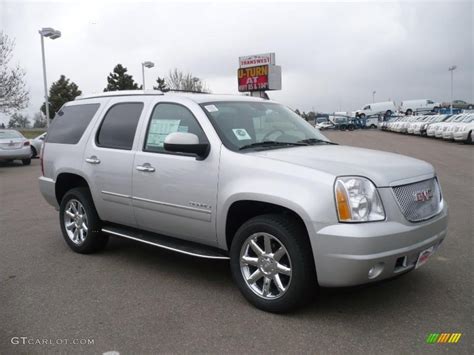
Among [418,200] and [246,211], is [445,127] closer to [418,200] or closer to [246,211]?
[418,200]

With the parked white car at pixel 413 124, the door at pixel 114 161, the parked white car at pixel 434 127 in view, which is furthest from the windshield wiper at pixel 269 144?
the parked white car at pixel 413 124

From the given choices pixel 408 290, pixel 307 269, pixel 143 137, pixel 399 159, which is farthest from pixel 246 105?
pixel 408 290

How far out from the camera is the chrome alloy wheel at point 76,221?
5.66m

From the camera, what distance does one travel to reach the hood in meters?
3.59

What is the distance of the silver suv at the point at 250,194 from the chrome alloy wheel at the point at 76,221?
0.02 metres

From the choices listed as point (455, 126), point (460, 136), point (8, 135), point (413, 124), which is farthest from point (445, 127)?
point (8, 135)

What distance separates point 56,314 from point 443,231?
327 centimetres

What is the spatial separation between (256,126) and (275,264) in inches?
56.6

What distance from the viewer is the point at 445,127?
27.0 meters

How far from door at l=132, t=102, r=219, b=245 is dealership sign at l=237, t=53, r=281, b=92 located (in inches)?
1380

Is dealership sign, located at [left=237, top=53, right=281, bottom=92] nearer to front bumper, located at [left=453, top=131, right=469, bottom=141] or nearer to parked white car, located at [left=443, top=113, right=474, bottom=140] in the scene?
parked white car, located at [left=443, top=113, right=474, bottom=140]

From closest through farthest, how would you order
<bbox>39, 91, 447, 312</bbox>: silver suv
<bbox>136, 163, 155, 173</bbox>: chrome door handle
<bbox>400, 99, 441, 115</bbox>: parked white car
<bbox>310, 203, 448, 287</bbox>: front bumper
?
<bbox>310, 203, 448, 287</bbox>: front bumper
<bbox>39, 91, 447, 312</bbox>: silver suv
<bbox>136, 163, 155, 173</bbox>: chrome door handle
<bbox>400, 99, 441, 115</bbox>: parked white car

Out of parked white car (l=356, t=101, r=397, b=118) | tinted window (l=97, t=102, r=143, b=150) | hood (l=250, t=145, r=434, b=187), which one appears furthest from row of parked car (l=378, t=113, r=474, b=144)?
parked white car (l=356, t=101, r=397, b=118)

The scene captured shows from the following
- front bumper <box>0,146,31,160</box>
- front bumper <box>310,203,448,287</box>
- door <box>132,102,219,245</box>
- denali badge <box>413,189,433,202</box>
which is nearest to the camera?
front bumper <box>310,203,448,287</box>
